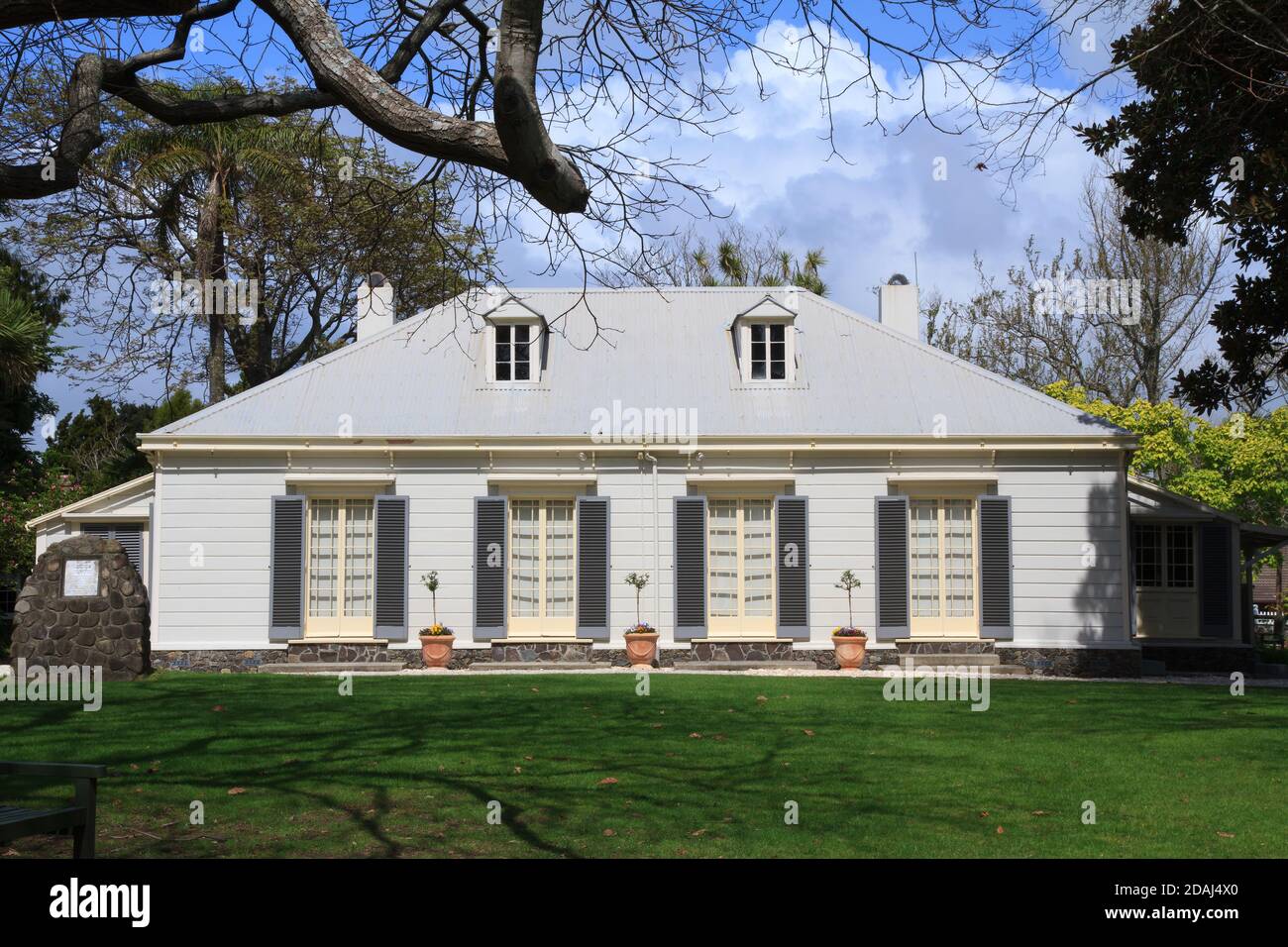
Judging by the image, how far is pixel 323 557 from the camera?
774 inches

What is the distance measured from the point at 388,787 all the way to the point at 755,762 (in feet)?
9.32

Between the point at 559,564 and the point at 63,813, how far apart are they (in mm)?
14157

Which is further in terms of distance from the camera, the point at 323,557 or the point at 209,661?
the point at 323,557

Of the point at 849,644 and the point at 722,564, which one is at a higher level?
the point at 722,564

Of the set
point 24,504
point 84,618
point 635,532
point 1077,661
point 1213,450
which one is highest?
point 1213,450

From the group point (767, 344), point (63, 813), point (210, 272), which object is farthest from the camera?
point (210, 272)

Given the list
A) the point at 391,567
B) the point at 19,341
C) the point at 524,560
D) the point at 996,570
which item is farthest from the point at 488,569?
the point at 996,570

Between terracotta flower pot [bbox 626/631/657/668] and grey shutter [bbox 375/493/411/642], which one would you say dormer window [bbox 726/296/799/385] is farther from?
grey shutter [bbox 375/493/411/642]

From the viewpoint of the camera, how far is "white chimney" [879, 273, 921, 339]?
22938 mm

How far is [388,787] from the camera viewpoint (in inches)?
325

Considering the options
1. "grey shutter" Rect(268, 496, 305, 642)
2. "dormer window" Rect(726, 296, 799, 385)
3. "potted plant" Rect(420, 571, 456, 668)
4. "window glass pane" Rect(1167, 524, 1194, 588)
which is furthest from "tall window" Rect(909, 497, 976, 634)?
"grey shutter" Rect(268, 496, 305, 642)

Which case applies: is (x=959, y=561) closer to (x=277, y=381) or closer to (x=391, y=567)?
(x=391, y=567)

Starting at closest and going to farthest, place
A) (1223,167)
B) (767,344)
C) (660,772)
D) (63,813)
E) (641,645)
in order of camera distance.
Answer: (63,813) < (660,772) < (1223,167) < (641,645) < (767,344)

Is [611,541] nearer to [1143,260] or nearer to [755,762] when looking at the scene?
[755,762]
